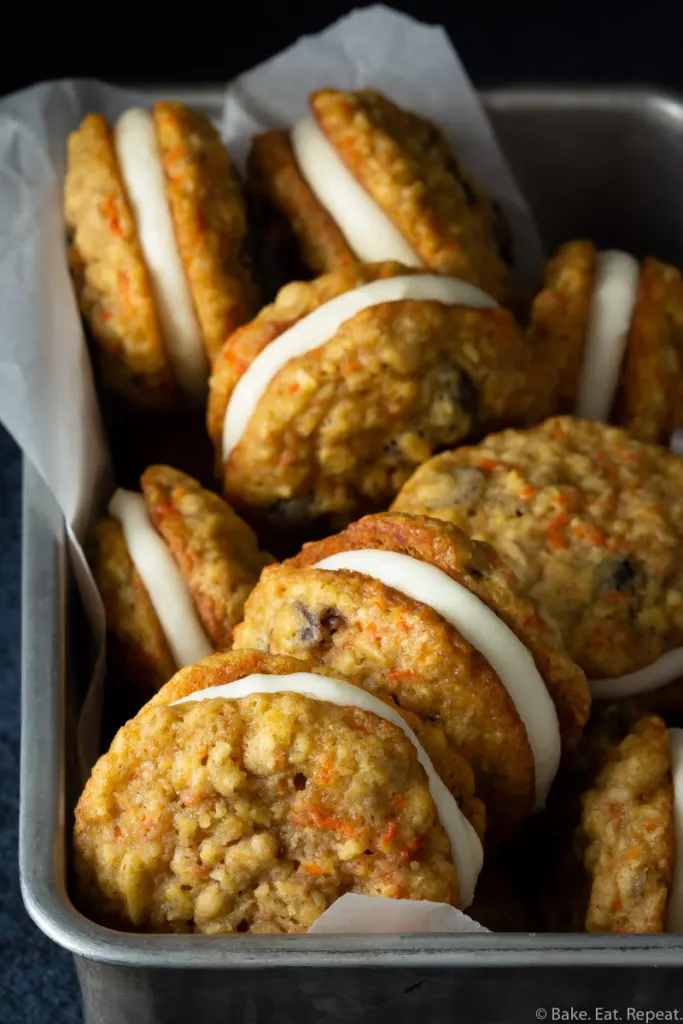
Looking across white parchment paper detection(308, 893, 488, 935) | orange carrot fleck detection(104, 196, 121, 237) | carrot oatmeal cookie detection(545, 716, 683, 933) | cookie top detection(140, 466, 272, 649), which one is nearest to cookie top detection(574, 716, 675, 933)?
carrot oatmeal cookie detection(545, 716, 683, 933)

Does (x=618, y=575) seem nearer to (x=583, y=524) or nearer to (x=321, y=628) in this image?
(x=583, y=524)

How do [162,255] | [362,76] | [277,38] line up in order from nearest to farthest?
[162,255]
[362,76]
[277,38]

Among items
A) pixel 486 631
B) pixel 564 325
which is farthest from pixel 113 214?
pixel 486 631

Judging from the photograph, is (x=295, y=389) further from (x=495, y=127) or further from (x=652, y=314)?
(x=495, y=127)

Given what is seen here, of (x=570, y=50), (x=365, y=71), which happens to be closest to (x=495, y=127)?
(x=365, y=71)

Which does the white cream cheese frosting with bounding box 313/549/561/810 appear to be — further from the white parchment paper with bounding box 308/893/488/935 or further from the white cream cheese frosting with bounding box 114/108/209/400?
the white cream cheese frosting with bounding box 114/108/209/400

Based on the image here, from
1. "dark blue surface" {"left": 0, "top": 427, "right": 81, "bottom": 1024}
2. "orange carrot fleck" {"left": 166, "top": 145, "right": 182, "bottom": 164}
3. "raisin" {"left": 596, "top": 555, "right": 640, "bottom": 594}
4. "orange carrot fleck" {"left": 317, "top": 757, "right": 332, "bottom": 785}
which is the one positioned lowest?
"dark blue surface" {"left": 0, "top": 427, "right": 81, "bottom": 1024}
